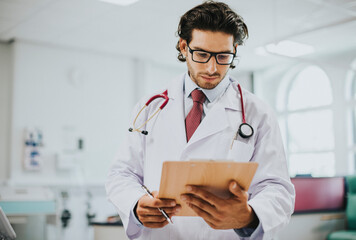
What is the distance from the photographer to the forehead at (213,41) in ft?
4.30

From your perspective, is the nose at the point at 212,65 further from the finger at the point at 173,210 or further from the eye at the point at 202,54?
the finger at the point at 173,210

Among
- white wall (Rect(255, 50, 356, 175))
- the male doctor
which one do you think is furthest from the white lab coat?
white wall (Rect(255, 50, 356, 175))

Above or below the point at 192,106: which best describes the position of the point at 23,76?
above

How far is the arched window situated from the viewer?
279 inches

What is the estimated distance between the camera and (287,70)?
755 centimetres

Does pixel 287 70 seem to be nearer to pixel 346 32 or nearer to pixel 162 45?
pixel 346 32

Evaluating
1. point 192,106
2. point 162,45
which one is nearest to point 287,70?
point 162,45

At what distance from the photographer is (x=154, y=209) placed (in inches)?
45.8

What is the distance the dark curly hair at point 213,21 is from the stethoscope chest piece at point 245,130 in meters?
0.27

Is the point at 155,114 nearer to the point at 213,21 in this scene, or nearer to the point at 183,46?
the point at 183,46

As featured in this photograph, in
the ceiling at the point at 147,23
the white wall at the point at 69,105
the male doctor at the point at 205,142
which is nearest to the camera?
the male doctor at the point at 205,142

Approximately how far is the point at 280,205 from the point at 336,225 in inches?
145

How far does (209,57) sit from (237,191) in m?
0.45

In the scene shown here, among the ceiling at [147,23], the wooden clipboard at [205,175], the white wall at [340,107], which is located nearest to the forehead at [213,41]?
the wooden clipboard at [205,175]
